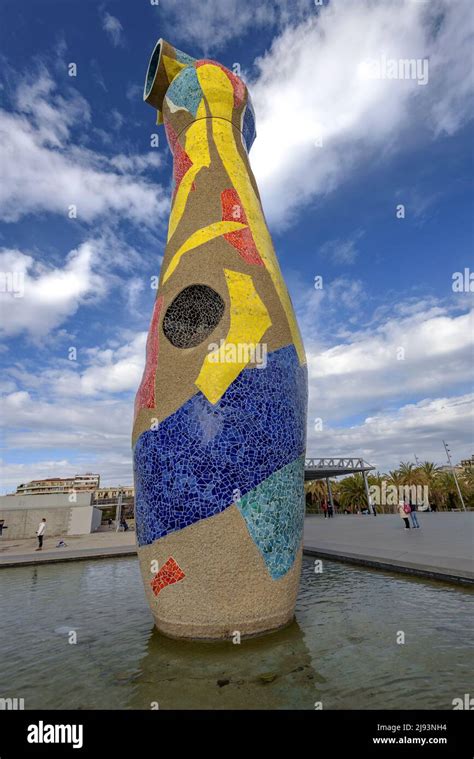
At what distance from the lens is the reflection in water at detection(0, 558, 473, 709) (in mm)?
3795

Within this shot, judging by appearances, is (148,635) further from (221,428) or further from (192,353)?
(192,353)

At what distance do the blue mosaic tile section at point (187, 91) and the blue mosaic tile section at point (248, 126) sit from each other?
1154 millimetres

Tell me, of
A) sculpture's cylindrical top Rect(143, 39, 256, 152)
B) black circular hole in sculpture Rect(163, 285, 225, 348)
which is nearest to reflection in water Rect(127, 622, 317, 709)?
black circular hole in sculpture Rect(163, 285, 225, 348)

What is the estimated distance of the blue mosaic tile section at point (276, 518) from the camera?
554 centimetres

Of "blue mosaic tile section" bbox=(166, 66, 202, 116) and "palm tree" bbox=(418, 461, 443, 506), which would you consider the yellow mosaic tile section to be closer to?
"blue mosaic tile section" bbox=(166, 66, 202, 116)

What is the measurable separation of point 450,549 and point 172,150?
11.3 m

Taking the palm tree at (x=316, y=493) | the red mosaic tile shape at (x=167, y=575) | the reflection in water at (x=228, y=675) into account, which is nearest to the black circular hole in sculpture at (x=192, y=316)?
the red mosaic tile shape at (x=167, y=575)

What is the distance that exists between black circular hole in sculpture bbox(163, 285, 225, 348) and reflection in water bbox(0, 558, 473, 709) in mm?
4070

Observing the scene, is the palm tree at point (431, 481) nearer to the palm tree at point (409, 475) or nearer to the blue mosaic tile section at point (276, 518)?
the palm tree at point (409, 475)

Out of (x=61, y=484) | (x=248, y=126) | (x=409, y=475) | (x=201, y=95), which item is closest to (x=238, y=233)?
(x=201, y=95)

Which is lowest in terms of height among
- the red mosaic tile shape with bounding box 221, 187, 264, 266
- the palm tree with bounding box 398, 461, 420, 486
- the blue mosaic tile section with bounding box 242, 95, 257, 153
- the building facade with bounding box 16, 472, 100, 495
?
the building facade with bounding box 16, 472, 100, 495

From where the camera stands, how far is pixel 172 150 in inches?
355

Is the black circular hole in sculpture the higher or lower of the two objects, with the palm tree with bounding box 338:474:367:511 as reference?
higher
